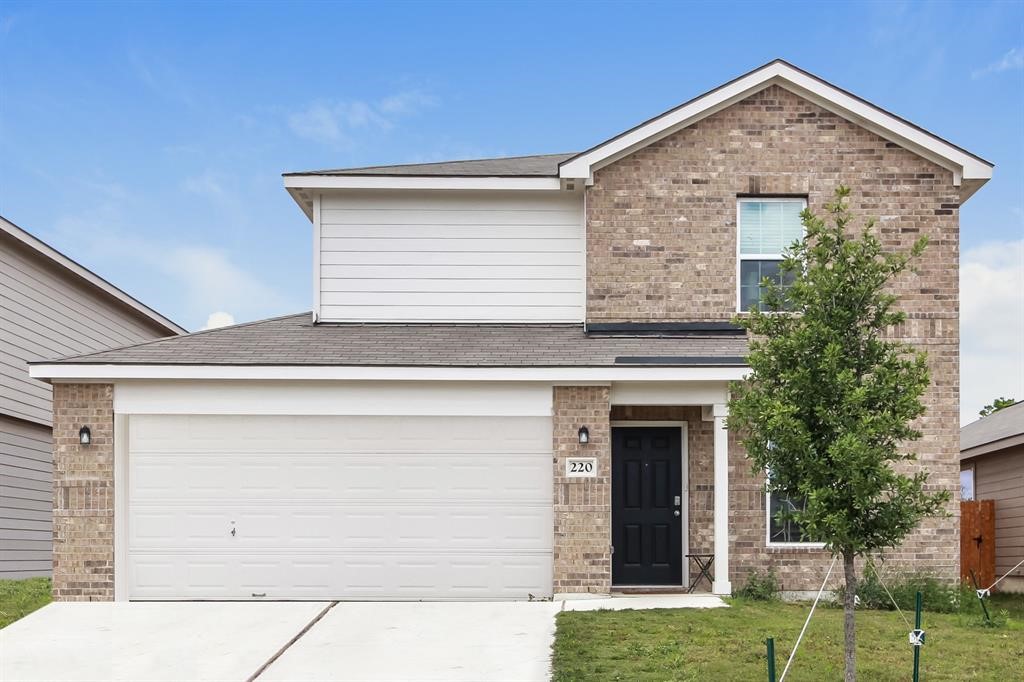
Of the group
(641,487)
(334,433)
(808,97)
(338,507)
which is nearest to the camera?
(338,507)

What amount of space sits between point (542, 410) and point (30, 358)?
35.1ft

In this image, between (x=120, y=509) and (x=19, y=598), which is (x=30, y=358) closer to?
(x=19, y=598)

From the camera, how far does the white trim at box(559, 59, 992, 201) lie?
14.0 metres

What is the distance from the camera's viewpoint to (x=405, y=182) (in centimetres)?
1463

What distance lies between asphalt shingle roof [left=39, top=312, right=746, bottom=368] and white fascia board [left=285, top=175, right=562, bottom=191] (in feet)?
6.68

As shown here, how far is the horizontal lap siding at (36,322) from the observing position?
57.3 ft

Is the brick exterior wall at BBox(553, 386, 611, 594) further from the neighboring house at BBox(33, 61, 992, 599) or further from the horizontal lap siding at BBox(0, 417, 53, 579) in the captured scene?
the horizontal lap siding at BBox(0, 417, 53, 579)

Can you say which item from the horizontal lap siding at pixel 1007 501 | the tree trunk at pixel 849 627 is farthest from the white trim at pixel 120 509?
the horizontal lap siding at pixel 1007 501

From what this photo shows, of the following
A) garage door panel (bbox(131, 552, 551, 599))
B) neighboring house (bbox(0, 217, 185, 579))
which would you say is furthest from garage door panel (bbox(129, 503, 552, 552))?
neighboring house (bbox(0, 217, 185, 579))

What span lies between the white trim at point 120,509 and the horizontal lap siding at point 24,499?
18.9ft

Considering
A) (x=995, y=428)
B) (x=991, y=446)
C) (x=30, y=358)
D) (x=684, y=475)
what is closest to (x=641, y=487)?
(x=684, y=475)

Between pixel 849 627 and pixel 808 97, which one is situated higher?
pixel 808 97

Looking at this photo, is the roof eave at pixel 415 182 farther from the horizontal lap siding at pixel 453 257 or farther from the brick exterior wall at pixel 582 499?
the brick exterior wall at pixel 582 499

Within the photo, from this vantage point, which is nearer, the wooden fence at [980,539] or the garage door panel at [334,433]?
the garage door panel at [334,433]
